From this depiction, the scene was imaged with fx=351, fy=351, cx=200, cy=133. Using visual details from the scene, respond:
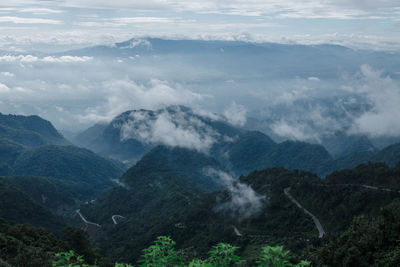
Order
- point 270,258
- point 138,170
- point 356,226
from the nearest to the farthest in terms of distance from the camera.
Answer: point 270,258 < point 356,226 < point 138,170

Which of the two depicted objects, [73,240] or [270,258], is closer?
[270,258]

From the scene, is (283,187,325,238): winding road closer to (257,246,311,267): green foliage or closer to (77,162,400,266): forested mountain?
(77,162,400,266): forested mountain

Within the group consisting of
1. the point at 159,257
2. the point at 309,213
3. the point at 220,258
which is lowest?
the point at 309,213

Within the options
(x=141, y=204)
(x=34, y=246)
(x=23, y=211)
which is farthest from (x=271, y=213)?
(x=141, y=204)

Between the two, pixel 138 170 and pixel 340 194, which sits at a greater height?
pixel 340 194

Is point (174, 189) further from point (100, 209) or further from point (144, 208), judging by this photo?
point (100, 209)

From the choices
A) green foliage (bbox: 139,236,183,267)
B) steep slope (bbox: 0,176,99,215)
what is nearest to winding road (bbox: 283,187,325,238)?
green foliage (bbox: 139,236,183,267)

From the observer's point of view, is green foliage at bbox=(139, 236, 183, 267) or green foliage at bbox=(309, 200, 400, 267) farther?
green foliage at bbox=(309, 200, 400, 267)

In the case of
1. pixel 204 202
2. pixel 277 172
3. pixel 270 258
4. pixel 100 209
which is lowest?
pixel 100 209

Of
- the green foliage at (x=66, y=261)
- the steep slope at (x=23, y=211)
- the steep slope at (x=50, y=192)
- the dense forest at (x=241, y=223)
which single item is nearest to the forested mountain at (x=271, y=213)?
the dense forest at (x=241, y=223)

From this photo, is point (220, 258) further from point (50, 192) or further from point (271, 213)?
point (50, 192)

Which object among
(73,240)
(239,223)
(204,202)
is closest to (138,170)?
(204,202)
